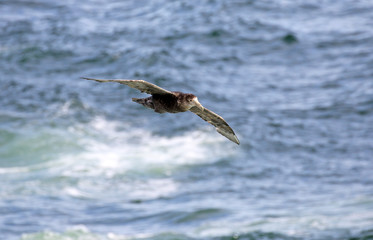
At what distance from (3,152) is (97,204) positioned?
5.07 metres

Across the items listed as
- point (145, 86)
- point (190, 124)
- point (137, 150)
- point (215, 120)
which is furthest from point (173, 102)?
point (190, 124)

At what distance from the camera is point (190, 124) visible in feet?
83.1

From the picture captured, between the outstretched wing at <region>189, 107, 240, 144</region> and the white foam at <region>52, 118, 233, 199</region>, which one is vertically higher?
the white foam at <region>52, 118, 233, 199</region>

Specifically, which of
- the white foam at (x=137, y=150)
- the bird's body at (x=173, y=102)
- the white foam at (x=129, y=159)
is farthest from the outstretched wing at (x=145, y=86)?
the white foam at (x=137, y=150)

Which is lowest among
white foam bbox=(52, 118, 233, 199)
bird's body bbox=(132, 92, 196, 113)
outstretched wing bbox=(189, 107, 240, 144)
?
bird's body bbox=(132, 92, 196, 113)

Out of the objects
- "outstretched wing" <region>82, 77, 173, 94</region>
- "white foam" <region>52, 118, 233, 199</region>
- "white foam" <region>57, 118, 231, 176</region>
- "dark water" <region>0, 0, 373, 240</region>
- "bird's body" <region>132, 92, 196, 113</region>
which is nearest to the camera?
"outstretched wing" <region>82, 77, 173, 94</region>

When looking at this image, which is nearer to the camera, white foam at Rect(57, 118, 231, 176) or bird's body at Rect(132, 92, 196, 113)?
bird's body at Rect(132, 92, 196, 113)

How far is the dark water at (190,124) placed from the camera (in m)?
21.6

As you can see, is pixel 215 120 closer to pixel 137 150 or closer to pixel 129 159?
pixel 129 159

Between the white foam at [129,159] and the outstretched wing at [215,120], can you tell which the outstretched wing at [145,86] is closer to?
the outstretched wing at [215,120]

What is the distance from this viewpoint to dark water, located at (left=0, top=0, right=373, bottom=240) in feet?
70.8

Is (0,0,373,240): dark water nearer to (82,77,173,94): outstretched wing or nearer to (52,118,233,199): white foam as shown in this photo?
(52,118,233,199): white foam

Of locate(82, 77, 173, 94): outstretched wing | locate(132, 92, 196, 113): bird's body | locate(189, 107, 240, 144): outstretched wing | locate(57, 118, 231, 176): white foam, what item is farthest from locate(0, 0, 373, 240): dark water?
locate(82, 77, 173, 94): outstretched wing

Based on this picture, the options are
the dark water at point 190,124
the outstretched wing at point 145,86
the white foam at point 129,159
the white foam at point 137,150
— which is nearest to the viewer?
the outstretched wing at point 145,86
